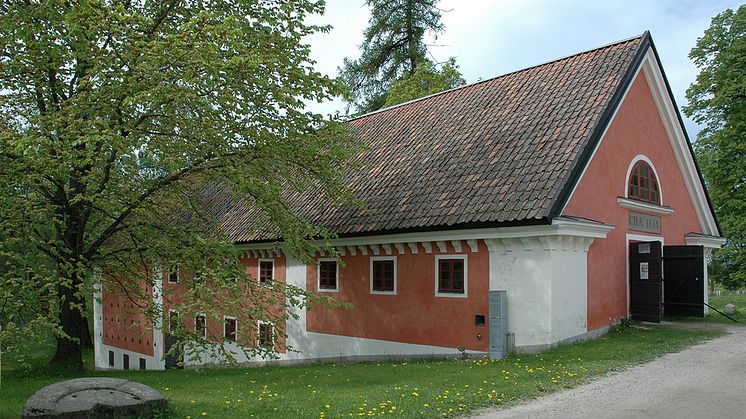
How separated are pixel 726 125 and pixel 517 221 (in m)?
19.6

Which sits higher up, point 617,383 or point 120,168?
point 120,168

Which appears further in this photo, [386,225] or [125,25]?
[386,225]

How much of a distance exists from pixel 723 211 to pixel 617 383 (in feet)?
71.1

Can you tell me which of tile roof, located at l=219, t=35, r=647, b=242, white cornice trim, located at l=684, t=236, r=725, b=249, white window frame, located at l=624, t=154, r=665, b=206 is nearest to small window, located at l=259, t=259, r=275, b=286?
tile roof, located at l=219, t=35, r=647, b=242

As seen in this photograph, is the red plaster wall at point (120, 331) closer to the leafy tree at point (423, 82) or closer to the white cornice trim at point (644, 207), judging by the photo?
the leafy tree at point (423, 82)

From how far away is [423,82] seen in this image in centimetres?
3378

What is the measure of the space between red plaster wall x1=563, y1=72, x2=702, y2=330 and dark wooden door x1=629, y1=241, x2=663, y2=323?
23cm

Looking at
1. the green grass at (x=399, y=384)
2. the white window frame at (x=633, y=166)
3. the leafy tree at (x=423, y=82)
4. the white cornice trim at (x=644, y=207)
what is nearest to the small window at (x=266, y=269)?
the green grass at (x=399, y=384)

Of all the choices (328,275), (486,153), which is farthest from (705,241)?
(328,275)

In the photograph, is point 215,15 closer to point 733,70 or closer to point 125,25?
point 125,25

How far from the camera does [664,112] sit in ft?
60.9

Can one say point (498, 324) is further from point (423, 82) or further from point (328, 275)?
→ point (423, 82)

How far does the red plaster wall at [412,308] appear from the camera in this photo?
573 inches

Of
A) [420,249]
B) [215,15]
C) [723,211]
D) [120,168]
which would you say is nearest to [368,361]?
[420,249]
